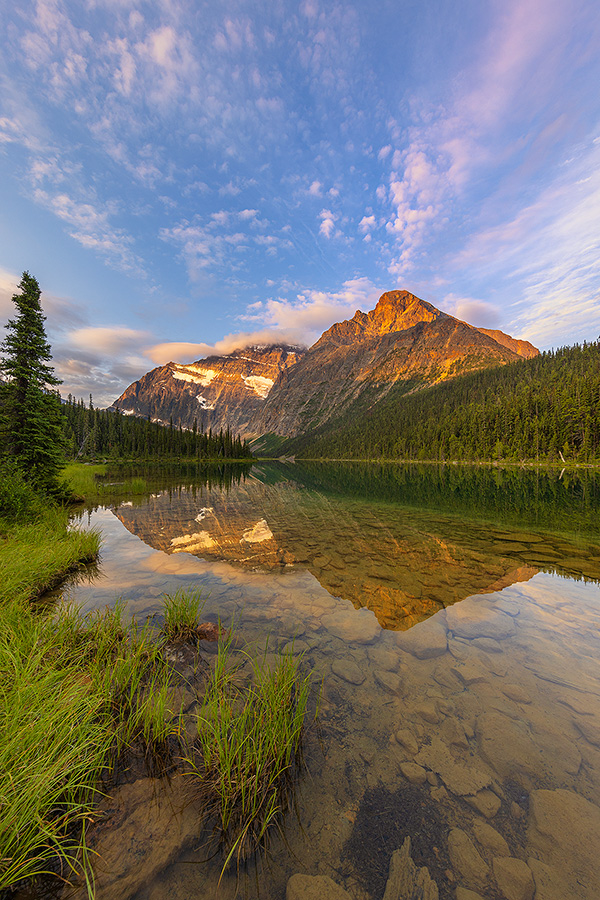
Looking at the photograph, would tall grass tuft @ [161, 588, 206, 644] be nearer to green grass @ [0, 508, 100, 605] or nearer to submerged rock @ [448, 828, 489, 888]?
green grass @ [0, 508, 100, 605]

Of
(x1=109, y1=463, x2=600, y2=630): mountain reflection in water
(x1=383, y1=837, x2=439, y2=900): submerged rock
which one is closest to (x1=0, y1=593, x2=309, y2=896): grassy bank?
(x1=383, y1=837, x2=439, y2=900): submerged rock

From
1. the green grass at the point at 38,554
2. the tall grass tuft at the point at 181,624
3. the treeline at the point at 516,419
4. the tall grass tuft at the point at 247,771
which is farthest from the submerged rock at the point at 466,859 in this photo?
the treeline at the point at 516,419

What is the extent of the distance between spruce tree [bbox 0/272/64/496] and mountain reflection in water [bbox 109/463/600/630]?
21.2 ft

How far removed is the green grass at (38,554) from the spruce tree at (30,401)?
18.0 feet

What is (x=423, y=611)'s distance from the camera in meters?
10.4

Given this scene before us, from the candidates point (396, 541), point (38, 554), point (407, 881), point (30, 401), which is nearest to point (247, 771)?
point (407, 881)

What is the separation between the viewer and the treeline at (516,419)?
9156cm

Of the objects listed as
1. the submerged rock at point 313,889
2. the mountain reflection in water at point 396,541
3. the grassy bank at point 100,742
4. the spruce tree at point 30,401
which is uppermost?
the spruce tree at point 30,401

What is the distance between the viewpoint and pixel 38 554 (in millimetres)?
11539

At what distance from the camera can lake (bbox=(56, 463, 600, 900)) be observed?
3.60 meters

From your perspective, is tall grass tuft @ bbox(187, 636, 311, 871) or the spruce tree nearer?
tall grass tuft @ bbox(187, 636, 311, 871)

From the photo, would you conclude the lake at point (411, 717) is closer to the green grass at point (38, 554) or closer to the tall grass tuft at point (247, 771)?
the tall grass tuft at point (247, 771)

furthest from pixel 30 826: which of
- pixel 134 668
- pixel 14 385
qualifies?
pixel 14 385

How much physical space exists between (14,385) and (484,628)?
88.4 feet
